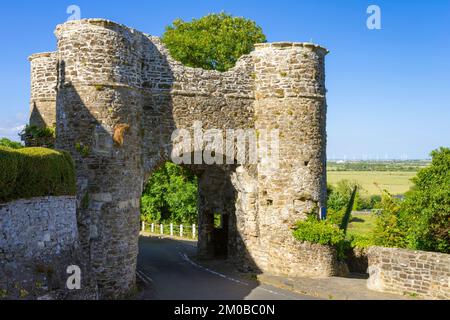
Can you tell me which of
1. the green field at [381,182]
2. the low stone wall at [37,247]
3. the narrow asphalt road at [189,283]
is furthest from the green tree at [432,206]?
the green field at [381,182]

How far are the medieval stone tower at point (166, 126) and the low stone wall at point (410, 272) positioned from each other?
7.45 ft

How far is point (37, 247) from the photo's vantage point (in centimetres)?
1070

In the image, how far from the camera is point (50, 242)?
11.2 meters

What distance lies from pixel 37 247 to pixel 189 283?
800cm

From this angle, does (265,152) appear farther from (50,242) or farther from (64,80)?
(50,242)

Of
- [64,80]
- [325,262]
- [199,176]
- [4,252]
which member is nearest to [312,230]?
[325,262]

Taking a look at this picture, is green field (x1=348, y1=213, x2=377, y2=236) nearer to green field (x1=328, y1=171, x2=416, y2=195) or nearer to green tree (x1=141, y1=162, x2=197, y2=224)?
green field (x1=328, y1=171, x2=416, y2=195)

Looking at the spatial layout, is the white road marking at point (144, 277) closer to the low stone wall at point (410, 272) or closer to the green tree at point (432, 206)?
the low stone wall at point (410, 272)

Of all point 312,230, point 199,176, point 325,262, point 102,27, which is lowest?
point 325,262

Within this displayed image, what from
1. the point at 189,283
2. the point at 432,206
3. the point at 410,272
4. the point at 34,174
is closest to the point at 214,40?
the point at 189,283

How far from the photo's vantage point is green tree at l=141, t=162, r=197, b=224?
112 ft

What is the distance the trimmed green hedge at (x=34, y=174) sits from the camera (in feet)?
33.0

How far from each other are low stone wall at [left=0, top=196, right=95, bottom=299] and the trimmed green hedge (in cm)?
20
